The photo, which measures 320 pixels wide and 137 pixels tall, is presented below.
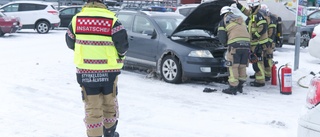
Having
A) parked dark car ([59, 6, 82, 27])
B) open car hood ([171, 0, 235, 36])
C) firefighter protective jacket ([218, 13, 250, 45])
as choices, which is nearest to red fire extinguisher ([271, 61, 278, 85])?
firefighter protective jacket ([218, 13, 250, 45])

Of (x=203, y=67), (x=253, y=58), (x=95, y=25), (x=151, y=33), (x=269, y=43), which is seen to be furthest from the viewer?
(x=151, y=33)

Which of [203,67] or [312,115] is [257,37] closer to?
[203,67]

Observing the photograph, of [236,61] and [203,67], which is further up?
[236,61]

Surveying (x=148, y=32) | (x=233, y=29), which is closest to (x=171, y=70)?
(x=148, y=32)

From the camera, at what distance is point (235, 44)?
25.8ft

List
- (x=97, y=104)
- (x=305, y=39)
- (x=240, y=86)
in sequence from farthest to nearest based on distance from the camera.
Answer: (x=305, y=39), (x=240, y=86), (x=97, y=104)

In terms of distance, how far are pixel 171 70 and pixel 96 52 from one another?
4.63 meters

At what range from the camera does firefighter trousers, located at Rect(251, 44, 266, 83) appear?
8.76m

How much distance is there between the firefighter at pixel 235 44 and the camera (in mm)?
7873

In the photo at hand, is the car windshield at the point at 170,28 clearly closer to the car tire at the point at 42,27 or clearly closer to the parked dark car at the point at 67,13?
the car tire at the point at 42,27

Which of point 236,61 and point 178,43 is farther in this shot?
point 178,43

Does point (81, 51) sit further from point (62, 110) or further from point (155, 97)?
point (155, 97)

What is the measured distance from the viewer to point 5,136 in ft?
17.0

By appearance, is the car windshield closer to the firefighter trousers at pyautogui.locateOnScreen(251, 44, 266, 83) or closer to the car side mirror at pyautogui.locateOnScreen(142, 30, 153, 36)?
the car side mirror at pyautogui.locateOnScreen(142, 30, 153, 36)
